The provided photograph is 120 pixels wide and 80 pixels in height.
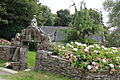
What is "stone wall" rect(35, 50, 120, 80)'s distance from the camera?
463 centimetres

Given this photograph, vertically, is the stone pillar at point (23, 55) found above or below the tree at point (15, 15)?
below

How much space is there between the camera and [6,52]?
30.0ft

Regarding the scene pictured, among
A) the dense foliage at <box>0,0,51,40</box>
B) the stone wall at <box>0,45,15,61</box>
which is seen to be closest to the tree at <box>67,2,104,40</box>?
the stone wall at <box>0,45,15,61</box>

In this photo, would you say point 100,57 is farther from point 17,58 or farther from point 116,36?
point 116,36

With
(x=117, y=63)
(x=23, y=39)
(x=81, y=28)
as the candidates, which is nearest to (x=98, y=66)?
(x=117, y=63)

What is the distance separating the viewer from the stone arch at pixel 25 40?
22.4 ft

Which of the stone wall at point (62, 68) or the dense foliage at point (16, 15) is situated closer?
the stone wall at point (62, 68)

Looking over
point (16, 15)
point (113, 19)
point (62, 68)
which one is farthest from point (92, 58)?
point (16, 15)

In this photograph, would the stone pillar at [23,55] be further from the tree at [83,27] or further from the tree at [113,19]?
the tree at [113,19]

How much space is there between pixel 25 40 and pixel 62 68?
319cm

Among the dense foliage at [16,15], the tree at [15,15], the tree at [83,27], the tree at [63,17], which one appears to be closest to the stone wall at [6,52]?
the tree at [83,27]

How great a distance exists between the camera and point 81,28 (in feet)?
25.9

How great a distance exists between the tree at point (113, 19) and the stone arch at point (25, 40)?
997 centimetres

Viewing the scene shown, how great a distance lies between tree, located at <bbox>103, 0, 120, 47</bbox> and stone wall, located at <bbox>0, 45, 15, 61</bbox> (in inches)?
412
